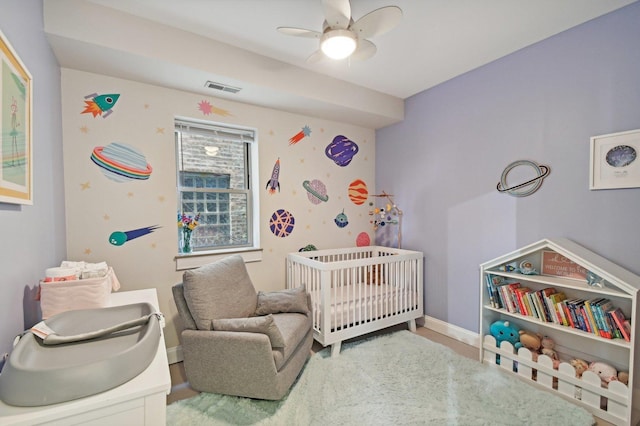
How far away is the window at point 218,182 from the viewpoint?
Result: 2609 mm

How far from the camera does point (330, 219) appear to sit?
10.8ft

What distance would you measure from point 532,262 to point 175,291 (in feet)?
8.86

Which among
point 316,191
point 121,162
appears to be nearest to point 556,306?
point 316,191

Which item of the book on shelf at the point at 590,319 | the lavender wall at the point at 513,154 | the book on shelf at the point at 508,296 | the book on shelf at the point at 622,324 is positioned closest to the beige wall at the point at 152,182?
the lavender wall at the point at 513,154

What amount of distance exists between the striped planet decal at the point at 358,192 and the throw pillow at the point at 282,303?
1520mm

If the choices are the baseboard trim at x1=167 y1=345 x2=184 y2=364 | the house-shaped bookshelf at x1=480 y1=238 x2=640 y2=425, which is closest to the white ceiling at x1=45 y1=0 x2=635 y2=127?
the house-shaped bookshelf at x1=480 y1=238 x2=640 y2=425

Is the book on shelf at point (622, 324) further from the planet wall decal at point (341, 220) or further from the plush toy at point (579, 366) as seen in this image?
the planet wall decal at point (341, 220)

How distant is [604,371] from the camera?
1839 mm

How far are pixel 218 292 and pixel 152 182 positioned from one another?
3.58 ft

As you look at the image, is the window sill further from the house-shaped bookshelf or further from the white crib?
the house-shaped bookshelf

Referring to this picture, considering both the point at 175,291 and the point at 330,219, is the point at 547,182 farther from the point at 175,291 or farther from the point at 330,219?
the point at 175,291

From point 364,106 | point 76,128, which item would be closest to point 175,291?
point 76,128

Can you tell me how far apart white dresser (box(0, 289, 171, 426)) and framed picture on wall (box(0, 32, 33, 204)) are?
0.69 m

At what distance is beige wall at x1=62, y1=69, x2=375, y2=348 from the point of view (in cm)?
205
